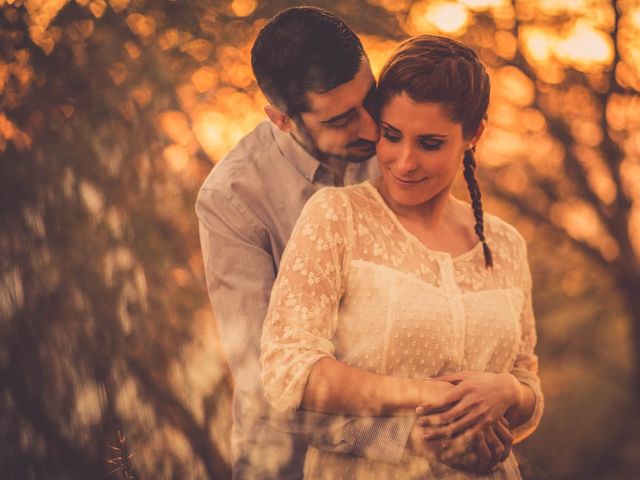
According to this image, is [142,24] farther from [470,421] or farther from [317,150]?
[470,421]

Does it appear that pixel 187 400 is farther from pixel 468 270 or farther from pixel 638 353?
pixel 638 353

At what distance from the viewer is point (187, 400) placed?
104 cm

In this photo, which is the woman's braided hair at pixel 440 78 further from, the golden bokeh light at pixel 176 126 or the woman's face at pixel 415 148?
the golden bokeh light at pixel 176 126

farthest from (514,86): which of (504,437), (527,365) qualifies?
(504,437)

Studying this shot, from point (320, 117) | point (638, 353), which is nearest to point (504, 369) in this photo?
point (638, 353)

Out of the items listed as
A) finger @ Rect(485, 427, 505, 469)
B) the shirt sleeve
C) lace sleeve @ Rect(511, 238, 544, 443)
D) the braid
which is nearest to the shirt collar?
the shirt sleeve

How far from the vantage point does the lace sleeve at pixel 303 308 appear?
2.73ft

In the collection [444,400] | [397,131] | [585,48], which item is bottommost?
[444,400]

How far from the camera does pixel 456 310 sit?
2.95 ft

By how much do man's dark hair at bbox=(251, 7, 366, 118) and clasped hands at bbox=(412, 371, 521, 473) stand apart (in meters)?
0.42

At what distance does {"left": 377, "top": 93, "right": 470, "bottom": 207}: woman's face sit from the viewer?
0.90 meters

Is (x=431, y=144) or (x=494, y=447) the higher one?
(x=431, y=144)

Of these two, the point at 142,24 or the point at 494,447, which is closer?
the point at 494,447

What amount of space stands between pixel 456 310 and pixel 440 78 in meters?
0.28
